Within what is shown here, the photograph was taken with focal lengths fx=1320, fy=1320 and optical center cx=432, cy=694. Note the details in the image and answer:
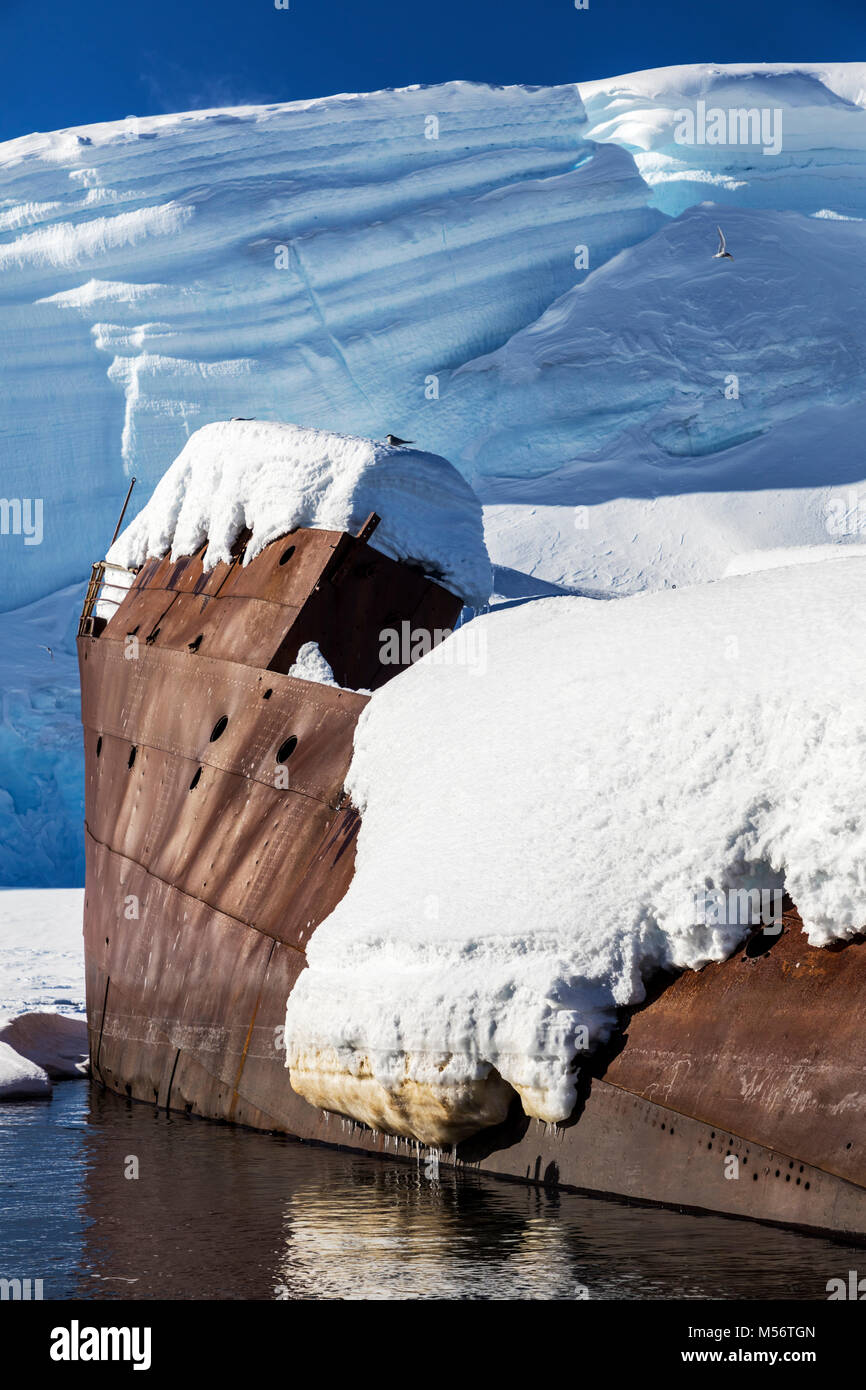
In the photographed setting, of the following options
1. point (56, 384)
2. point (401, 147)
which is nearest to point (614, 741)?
point (56, 384)

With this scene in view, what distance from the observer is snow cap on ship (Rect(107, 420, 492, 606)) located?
7168 mm

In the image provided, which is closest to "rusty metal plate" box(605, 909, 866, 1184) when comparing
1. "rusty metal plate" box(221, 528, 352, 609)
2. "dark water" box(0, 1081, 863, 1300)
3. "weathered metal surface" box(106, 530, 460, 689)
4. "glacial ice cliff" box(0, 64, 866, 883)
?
"dark water" box(0, 1081, 863, 1300)

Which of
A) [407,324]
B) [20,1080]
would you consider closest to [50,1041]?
[20,1080]

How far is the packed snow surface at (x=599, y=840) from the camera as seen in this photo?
408 centimetres

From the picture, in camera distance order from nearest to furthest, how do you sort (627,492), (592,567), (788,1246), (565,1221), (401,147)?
(788,1246), (565,1221), (592,567), (627,492), (401,147)

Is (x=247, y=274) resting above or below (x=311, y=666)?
above

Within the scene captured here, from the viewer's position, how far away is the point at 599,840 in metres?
4.51

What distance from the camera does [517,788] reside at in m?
4.91

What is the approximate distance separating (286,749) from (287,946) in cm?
108

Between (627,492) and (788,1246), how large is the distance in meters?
19.1

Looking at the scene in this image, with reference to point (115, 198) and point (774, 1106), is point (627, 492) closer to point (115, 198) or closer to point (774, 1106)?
point (115, 198)

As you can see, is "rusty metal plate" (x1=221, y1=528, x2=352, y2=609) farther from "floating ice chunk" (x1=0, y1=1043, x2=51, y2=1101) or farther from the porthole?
"floating ice chunk" (x1=0, y1=1043, x2=51, y2=1101)

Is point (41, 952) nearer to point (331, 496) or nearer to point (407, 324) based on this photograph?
point (331, 496)

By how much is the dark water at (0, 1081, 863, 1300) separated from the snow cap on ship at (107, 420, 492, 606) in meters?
3.32
